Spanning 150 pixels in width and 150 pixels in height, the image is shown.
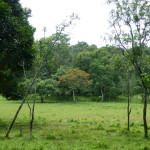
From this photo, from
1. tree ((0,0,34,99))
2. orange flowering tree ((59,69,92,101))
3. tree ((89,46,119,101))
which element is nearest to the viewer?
tree ((0,0,34,99))

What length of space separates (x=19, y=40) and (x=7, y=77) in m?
4.18

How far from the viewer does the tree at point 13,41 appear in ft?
44.9

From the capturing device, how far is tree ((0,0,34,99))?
13672 millimetres

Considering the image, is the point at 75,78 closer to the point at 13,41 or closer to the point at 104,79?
the point at 104,79

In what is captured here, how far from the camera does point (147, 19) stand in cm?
1230

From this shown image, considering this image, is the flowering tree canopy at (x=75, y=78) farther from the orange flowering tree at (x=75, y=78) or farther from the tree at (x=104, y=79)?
the tree at (x=104, y=79)

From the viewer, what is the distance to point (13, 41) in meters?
14.4

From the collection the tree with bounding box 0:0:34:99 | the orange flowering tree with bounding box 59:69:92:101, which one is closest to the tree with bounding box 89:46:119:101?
the orange flowering tree with bounding box 59:69:92:101

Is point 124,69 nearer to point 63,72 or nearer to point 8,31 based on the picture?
point 8,31

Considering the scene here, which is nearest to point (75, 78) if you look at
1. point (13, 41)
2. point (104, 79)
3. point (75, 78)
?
point (75, 78)

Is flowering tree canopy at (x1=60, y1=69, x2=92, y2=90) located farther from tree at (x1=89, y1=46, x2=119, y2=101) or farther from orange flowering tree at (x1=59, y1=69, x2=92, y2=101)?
tree at (x1=89, y1=46, x2=119, y2=101)

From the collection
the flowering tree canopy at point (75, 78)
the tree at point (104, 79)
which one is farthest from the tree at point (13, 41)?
the tree at point (104, 79)

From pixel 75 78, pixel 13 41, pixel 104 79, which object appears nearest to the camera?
pixel 13 41

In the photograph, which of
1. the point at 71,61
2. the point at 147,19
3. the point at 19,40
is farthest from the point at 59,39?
the point at 71,61
